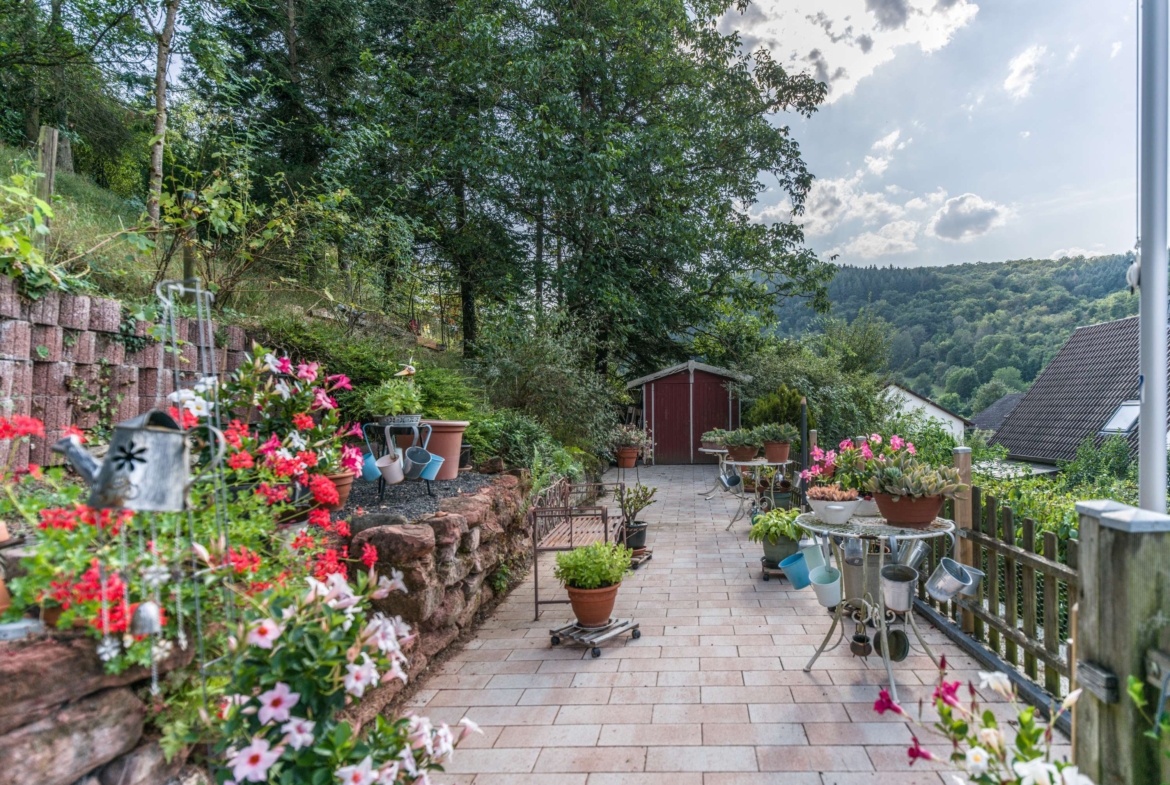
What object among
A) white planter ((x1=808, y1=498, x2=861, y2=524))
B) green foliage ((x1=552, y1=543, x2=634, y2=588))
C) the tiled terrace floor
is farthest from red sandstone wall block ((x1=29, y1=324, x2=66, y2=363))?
white planter ((x1=808, y1=498, x2=861, y2=524))

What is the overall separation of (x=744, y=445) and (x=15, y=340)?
21.3 feet

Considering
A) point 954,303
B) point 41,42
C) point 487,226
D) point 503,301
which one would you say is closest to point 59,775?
point 41,42

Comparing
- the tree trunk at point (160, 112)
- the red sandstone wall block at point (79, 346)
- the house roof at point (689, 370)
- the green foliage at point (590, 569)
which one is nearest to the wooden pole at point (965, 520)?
the green foliage at point (590, 569)

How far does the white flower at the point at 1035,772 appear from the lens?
96cm

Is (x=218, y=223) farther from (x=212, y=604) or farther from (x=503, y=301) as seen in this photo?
(x=503, y=301)

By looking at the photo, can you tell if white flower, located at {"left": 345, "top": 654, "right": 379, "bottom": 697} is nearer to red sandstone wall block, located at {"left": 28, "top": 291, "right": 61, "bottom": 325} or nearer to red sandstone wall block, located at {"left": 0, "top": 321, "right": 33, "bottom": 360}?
red sandstone wall block, located at {"left": 0, "top": 321, "right": 33, "bottom": 360}

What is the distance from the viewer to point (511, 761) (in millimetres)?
2287

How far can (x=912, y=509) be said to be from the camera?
2.88m

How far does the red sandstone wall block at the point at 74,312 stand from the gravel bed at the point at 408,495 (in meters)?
1.49

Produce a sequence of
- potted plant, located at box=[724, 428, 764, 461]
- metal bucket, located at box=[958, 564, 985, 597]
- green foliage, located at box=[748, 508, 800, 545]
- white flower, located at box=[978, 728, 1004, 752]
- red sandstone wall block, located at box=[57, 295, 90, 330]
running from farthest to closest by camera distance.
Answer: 1. potted plant, located at box=[724, 428, 764, 461]
2. green foliage, located at box=[748, 508, 800, 545]
3. metal bucket, located at box=[958, 564, 985, 597]
4. red sandstone wall block, located at box=[57, 295, 90, 330]
5. white flower, located at box=[978, 728, 1004, 752]

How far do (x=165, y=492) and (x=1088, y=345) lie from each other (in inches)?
925

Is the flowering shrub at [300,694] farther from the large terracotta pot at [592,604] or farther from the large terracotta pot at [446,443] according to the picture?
the large terracotta pot at [446,443]

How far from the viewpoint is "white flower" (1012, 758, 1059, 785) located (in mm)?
960

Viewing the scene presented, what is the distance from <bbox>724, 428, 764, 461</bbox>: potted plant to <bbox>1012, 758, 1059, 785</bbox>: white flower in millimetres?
6288
